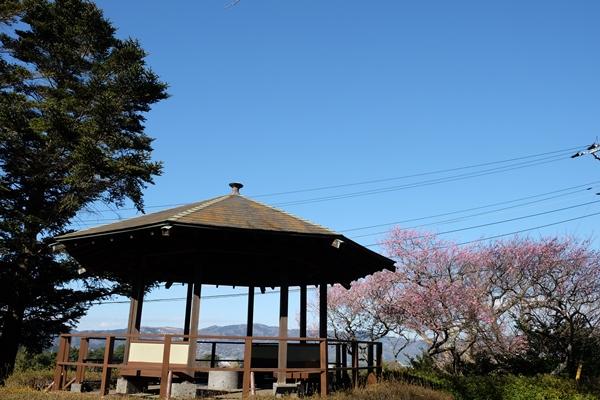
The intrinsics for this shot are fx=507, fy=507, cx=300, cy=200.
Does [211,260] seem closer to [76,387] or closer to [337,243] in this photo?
[337,243]

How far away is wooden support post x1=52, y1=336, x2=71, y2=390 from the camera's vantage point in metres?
12.6

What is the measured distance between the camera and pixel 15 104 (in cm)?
2228

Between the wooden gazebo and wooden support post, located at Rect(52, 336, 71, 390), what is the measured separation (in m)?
0.02

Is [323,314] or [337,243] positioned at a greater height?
[337,243]

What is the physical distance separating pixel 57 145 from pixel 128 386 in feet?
46.4

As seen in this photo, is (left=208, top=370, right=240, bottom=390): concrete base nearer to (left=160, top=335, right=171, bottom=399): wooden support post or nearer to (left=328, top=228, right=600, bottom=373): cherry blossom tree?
(left=160, top=335, right=171, bottom=399): wooden support post

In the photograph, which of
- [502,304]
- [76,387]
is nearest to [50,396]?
[76,387]

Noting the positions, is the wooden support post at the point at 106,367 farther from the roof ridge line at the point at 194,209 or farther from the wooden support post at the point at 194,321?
the roof ridge line at the point at 194,209

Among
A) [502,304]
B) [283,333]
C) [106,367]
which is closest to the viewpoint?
Result: [106,367]

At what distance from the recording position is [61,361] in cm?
1262

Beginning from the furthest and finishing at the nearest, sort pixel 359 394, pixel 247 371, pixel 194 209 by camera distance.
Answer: pixel 194 209 < pixel 359 394 < pixel 247 371

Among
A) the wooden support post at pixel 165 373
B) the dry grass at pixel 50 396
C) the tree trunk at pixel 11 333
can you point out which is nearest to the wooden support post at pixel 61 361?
the dry grass at pixel 50 396

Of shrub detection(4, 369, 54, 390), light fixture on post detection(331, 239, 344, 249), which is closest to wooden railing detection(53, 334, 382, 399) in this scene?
shrub detection(4, 369, 54, 390)

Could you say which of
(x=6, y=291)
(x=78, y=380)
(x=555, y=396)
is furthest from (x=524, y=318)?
(x=6, y=291)
